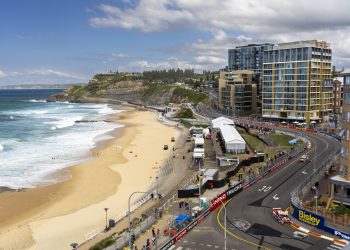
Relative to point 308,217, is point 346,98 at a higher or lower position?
higher

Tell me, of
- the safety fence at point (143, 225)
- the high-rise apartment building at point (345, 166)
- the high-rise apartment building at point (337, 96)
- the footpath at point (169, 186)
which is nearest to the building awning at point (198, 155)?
the footpath at point (169, 186)

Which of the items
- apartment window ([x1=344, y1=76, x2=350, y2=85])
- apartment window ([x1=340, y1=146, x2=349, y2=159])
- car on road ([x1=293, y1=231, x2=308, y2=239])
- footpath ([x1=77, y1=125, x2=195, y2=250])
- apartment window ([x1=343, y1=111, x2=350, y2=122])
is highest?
apartment window ([x1=344, y1=76, x2=350, y2=85])

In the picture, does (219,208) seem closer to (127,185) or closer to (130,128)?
(127,185)

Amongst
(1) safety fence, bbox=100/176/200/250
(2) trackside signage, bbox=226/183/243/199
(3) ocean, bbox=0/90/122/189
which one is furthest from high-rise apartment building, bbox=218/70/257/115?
(1) safety fence, bbox=100/176/200/250

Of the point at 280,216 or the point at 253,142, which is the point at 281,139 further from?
the point at 280,216

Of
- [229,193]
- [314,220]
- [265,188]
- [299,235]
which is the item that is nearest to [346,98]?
[314,220]

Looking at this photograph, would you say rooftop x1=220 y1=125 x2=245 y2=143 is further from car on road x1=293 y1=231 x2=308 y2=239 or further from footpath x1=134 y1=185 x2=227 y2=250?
car on road x1=293 y1=231 x2=308 y2=239

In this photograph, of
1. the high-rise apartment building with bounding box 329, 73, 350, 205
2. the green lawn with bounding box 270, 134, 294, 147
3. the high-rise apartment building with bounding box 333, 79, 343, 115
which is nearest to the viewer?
the high-rise apartment building with bounding box 329, 73, 350, 205

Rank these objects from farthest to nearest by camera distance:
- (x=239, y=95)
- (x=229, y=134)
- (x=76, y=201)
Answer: (x=239, y=95) < (x=229, y=134) < (x=76, y=201)
